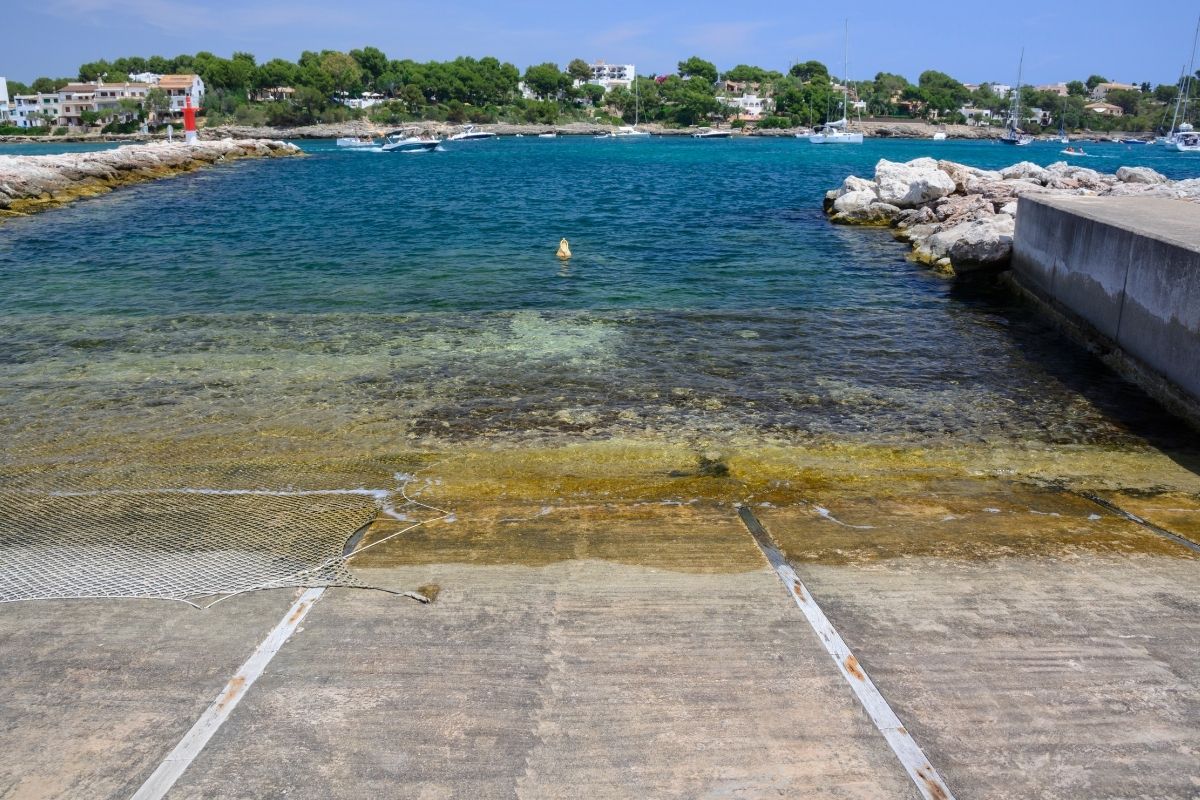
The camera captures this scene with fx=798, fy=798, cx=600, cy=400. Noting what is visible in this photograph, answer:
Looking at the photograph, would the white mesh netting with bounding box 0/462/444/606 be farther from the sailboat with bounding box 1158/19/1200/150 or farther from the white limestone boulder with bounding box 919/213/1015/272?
the sailboat with bounding box 1158/19/1200/150

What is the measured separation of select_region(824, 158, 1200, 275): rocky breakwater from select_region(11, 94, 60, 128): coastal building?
180m

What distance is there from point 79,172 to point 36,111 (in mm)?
153037

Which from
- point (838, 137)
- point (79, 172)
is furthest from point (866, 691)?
point (838, 137)

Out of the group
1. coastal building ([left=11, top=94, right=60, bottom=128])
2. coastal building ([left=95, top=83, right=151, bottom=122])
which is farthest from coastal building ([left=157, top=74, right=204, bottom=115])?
coastal building ([left=11, top=94, right=60, bottom=128])

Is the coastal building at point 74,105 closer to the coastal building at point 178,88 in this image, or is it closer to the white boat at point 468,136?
the coastal building at point 178,88

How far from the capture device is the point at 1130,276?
10.8 m

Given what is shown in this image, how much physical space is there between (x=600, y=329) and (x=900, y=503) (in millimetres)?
8196

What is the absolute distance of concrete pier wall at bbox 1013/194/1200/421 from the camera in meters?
9.21

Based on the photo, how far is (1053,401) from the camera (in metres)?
10.2

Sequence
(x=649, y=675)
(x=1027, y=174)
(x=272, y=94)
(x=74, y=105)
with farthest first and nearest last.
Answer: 1. (x=272, y=94)
2. (x=74, y=105)
3. (x=1027, y=174)
4. (x=649, y=675)

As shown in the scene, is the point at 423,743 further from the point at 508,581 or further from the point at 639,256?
the point at 639,256

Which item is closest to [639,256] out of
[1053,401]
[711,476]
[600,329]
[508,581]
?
[600,329]

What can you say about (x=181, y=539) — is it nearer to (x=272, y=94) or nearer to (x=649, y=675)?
(x=649, y=675)

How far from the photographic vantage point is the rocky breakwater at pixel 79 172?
1324 inches
